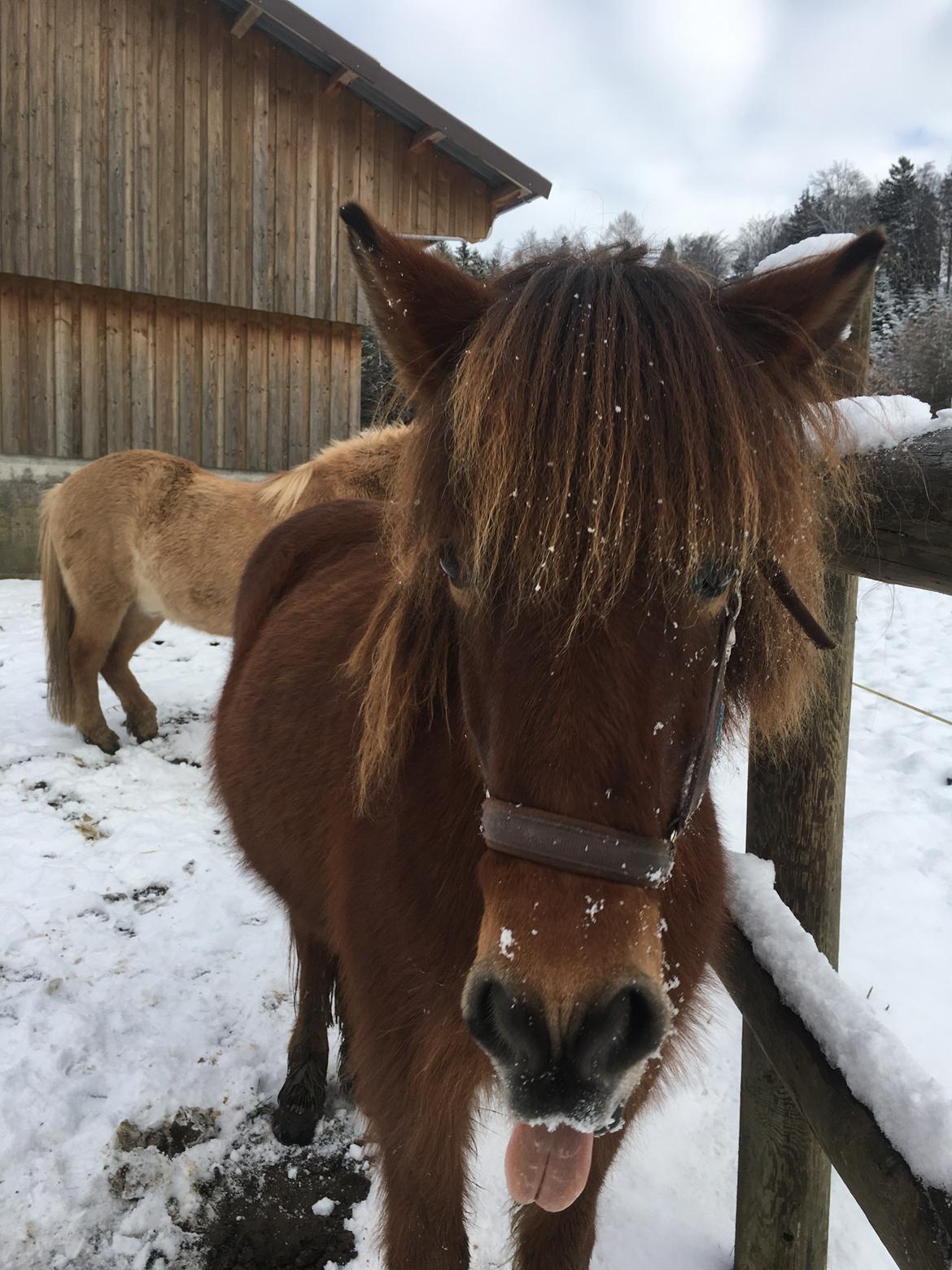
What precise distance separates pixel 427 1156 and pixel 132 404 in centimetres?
951

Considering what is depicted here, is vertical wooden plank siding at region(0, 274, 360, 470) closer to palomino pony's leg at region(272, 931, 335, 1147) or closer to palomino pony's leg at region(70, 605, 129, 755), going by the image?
palomino pony's leg at region(70, 605, 129, 755)

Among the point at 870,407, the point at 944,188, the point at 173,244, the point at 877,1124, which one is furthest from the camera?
the point at 944,188

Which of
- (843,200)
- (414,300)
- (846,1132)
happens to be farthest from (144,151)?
(843,200)

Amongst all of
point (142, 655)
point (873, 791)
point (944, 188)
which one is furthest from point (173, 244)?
point (944, 188)

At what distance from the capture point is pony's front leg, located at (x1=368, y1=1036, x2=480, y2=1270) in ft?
4.58

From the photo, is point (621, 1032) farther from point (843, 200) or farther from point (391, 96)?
point (843, 200)

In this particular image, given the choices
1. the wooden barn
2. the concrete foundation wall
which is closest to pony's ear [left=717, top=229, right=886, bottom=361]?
the wooden barn

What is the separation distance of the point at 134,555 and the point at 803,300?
18.0 feet

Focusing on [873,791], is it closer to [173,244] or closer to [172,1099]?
[172,1099]

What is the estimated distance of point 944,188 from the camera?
82.1ft

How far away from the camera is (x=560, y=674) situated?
3.24 ft

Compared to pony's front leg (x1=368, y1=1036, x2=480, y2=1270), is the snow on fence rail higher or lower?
higher

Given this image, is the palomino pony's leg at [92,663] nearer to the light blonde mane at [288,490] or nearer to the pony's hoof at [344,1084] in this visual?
the light blonde mane at [288,490]

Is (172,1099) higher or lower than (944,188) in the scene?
lower
